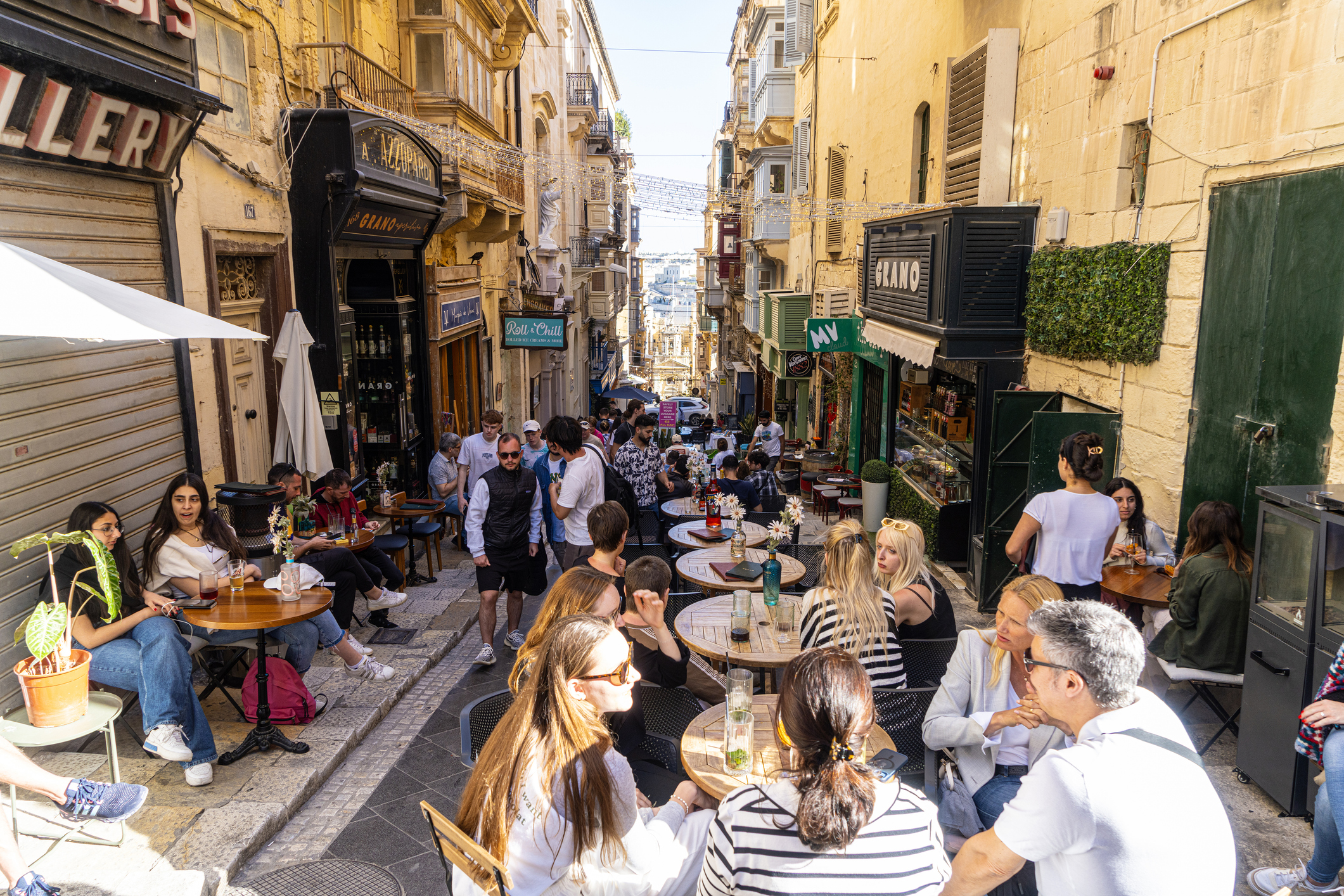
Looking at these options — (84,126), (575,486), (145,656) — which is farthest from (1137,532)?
(84,126)

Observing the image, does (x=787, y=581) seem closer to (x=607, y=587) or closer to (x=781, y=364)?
(x=607, y=587)

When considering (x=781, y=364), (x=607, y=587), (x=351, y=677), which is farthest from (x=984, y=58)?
(x=781, y=364)

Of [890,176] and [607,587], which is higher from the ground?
[890,176]

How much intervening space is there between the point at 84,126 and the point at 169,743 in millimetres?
3790

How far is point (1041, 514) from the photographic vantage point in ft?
18.2

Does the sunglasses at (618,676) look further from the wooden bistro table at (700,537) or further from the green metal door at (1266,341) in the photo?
the wooden bistro table at (700,537)

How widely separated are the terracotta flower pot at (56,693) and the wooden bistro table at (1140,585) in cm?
577

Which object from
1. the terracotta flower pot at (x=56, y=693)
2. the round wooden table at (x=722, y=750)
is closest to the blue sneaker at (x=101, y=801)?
the terracotta flower pot at (x=56, y=693)

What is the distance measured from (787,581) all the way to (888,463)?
7458 mm

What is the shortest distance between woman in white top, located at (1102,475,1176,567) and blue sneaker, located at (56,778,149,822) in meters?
5.89

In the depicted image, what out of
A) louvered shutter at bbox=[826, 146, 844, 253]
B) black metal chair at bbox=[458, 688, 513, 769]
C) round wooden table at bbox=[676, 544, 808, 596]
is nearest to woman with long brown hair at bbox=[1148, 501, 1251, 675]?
round wooden table at bbox=[676, 544, 808, 596]

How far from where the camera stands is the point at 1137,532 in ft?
19.5

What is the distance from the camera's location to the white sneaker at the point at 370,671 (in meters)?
6.06

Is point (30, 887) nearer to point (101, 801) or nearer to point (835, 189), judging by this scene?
point (101, 801)
